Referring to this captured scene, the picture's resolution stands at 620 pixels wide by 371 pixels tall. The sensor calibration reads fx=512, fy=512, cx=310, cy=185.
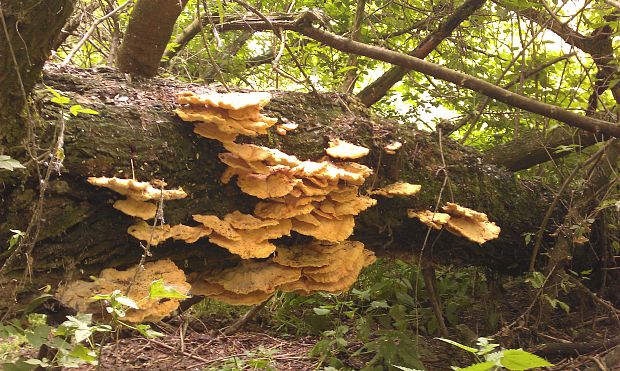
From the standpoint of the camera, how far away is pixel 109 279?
8.24ft

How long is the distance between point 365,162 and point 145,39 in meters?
1.75

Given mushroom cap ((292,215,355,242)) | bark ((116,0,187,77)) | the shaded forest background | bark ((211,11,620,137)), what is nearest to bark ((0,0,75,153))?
the shaded forest background

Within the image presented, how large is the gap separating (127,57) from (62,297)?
1.87 meters

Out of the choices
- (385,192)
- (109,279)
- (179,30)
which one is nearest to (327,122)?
(385,192)

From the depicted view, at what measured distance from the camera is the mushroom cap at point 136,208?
7.89 feet

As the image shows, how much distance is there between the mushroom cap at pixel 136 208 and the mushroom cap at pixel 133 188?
0.16 feet

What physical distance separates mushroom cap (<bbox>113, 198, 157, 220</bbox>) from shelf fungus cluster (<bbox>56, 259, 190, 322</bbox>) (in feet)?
0.96

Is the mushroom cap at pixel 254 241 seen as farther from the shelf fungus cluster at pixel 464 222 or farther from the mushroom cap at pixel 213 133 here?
the shelf fungus cluster at pixel 464 222

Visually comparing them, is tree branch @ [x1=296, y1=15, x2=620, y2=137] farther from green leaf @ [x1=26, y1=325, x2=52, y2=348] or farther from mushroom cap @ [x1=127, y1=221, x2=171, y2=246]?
green leaf @ [x1=26, y1=325, x2=52, y2=348]

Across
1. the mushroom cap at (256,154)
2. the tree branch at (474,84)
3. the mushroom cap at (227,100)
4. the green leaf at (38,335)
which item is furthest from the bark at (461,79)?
the green leaf at (38,335)

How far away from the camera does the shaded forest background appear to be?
7.73 ft

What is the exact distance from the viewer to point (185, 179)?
282 centimetres

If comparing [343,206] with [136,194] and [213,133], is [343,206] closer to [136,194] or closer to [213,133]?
[213,133]

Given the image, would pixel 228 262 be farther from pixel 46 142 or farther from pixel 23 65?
pixel 23 65
